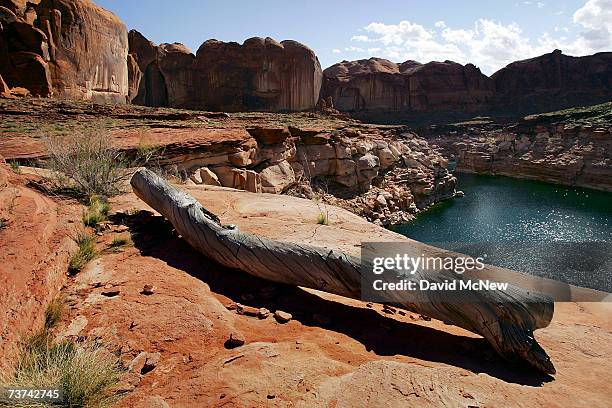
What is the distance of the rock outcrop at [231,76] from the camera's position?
139ft

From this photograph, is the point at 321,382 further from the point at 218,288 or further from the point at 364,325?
the point at 218,288

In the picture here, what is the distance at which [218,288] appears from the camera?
11.5 ft

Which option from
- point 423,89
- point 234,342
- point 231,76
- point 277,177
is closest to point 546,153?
point 277,177

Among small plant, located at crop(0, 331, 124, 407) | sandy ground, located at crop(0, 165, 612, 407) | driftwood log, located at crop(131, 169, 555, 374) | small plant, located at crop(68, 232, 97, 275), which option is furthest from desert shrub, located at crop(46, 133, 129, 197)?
small plant, located at crop(0, 331, 124, 407)

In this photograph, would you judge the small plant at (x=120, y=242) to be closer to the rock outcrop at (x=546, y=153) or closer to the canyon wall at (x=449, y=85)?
the rock outcrop at (x=546, y=153)

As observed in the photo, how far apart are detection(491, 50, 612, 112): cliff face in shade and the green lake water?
37.2 metres

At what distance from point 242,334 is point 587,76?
79257mm

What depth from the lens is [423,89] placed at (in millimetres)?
67812

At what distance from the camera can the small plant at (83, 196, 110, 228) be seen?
4457mm

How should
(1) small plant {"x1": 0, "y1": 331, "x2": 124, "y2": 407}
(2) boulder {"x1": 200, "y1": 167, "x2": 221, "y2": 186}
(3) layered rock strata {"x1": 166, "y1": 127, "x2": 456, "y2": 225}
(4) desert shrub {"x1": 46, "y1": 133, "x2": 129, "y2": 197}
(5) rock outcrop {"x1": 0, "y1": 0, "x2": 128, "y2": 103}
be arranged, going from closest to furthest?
(1) small plant {"x1": 0, "y1": 331, "x2": 124, "y2": 407} → (4) desert shrub {"x1": 46, "y1": 133, "x2": 129, "y2": 197} → (2) boulder {"x1": 200, "y1": 167, "x2": 221, "y2": 186} → (3) layered rock strata {"x1": 166, "y1": 127, "x2": 456, "y2": 225} → (5) rock outcrop {"x1": 0, "y1": 0, "x2": 128, "y2": 103}

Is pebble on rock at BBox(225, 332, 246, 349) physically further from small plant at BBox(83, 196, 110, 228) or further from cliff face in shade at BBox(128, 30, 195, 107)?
cliff face in shade at BBox(128, 30, 195, 107)

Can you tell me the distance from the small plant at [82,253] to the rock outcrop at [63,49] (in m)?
18.1

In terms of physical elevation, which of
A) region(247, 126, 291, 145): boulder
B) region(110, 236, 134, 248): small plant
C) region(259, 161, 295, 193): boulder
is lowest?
region(259, 161, 295, 193): boulder

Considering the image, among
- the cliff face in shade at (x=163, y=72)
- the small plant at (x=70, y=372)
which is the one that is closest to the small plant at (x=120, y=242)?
the small plant at (x=70, y=372)
